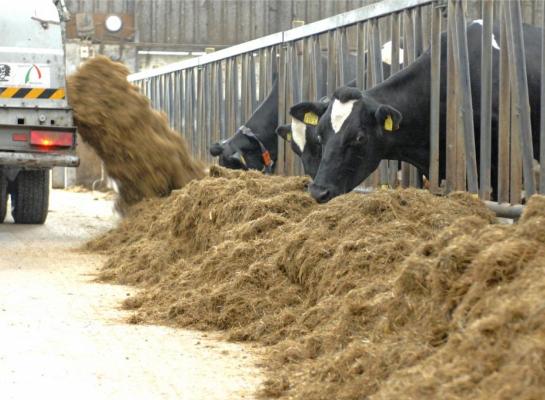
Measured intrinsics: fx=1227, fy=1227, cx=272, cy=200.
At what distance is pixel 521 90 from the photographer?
27.5ft

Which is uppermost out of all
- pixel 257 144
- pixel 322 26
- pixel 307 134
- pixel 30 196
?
pixel 322 26

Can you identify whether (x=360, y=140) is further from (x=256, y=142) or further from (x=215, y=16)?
(x=215, y=16)

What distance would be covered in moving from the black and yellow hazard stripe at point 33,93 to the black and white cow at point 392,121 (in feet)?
12.9

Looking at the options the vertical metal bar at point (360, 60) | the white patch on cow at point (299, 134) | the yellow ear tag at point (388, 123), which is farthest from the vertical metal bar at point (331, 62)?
the yellow ear tag at point (388, 123)

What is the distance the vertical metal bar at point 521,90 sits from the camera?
26.9 ft

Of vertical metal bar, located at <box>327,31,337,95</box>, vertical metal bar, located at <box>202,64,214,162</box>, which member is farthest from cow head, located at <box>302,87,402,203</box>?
vertical metal bar, located at <box>202,64,214,162</box>

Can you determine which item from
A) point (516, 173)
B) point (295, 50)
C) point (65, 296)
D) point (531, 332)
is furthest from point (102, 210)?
point (531, 332)

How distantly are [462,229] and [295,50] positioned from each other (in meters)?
8.50

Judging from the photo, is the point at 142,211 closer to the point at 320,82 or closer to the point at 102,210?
the point at 320,82

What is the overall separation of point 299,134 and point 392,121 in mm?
2825

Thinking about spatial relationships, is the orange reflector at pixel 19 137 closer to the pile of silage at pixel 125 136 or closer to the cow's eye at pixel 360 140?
the pile of silage at pixel 125 136

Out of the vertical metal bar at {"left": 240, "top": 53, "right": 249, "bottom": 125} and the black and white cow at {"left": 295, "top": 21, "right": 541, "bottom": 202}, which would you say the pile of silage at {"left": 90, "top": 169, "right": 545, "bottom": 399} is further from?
the vertical metal bar at {"left": 240, "top": 53, "right": 249, "bottom": 125}

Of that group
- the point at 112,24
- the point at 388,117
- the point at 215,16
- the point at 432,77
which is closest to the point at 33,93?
the point at 388,117

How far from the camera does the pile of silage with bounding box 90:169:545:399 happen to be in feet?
14.9
